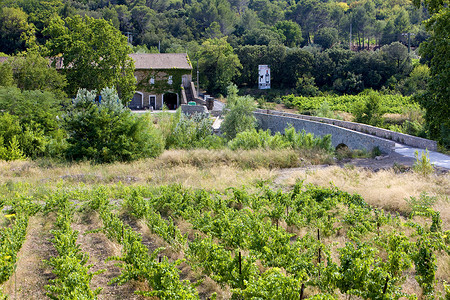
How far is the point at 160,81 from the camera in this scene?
1732 inches

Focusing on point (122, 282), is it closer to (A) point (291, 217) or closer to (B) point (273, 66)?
(A) point (291, 217)

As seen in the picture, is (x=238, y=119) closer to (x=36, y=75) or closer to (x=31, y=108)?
(x=31, y=108)

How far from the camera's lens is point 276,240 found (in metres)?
6.23

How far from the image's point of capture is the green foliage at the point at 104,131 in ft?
56.6

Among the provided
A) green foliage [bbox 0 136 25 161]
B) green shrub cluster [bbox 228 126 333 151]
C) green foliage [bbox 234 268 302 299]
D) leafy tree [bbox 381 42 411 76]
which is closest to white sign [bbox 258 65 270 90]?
leafy tree [bbox 381 42 411 76]

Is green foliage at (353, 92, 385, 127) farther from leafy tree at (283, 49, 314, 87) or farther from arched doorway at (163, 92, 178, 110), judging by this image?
leafy tree at (283, 49, 314, 87)

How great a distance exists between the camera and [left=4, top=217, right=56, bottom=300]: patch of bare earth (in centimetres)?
564

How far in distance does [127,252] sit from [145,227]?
2.09 metres

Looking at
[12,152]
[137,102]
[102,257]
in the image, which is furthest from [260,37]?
[102,257]

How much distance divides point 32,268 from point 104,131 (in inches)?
453

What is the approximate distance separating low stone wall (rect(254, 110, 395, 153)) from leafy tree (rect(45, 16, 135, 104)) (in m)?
12.3

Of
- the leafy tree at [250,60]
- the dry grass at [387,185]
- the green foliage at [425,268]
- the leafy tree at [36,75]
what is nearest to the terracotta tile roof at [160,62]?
the leafy tree at [36,75]

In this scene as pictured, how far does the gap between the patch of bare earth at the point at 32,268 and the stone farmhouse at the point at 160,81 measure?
35.8 meters

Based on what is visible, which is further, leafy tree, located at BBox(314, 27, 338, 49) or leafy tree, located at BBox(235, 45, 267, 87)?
leafy tree, located at BBox(314, 27, 338, 49)
